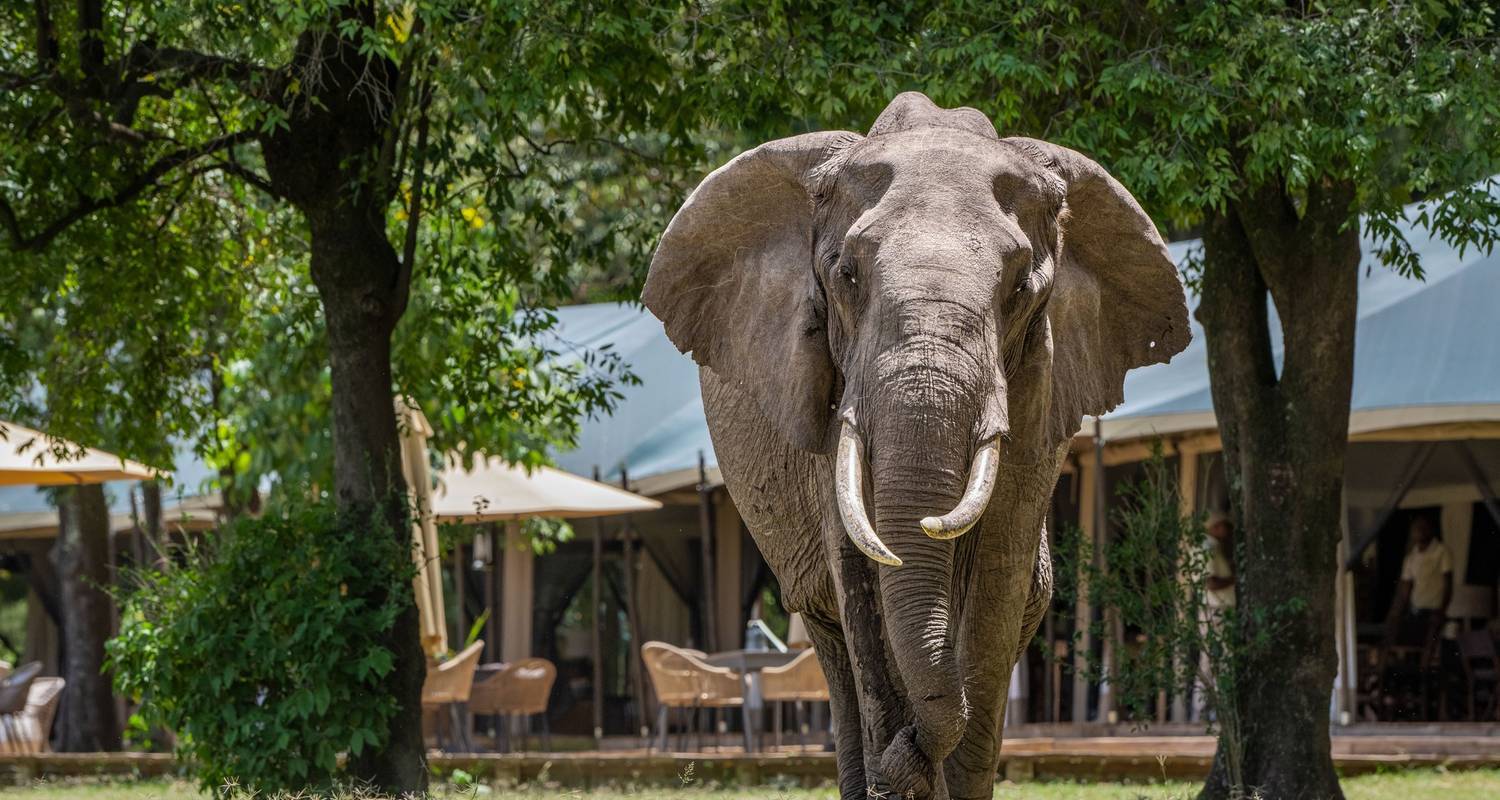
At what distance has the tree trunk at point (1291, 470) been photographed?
10016mm

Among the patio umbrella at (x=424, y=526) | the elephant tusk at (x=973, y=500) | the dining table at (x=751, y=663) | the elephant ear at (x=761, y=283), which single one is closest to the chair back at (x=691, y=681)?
the dining table at (x=751, y=663)

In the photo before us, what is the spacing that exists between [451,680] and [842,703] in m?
10.1

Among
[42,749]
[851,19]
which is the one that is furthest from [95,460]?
[851,19]

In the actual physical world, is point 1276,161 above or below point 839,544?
above

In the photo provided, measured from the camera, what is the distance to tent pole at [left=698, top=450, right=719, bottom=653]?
18688 mm

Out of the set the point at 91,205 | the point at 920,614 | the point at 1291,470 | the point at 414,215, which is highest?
the point at 91,205

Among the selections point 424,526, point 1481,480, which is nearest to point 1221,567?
point 1481,480

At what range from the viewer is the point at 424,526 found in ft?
45.8

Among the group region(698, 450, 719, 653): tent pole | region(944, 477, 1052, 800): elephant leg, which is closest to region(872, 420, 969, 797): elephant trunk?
region(944, 477, 1052, 800): elephant leg

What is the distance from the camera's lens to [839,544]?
232 inches

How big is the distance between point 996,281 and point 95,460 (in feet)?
40.3

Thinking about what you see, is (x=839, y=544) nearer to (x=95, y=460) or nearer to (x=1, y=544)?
(x=95, y=460)

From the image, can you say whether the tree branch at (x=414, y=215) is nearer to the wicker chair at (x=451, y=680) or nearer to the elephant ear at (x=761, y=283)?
the elephant ear at (x=761, y=283)

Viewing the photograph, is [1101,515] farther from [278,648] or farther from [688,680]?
[278,648]
